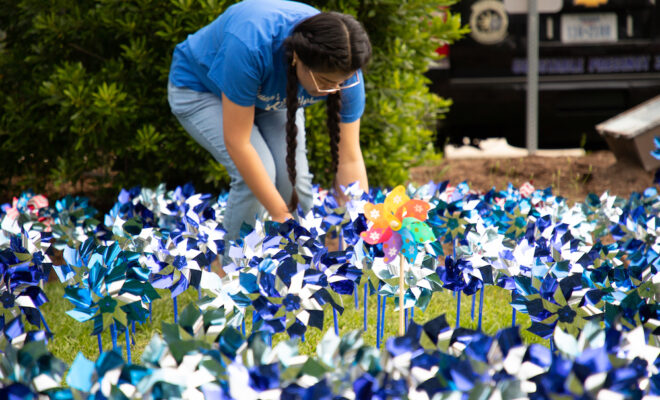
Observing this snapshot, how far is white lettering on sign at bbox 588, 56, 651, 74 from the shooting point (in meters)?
5.01

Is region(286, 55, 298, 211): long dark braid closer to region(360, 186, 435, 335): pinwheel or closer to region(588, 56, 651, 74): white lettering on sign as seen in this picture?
region(360, 186, 435, 335): pinwheel

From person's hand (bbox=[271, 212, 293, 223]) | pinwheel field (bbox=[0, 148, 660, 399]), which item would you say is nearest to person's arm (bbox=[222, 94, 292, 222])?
person's hand (bbox=[271, 212, 293, 223])

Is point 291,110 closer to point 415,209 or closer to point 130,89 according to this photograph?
point 415,209

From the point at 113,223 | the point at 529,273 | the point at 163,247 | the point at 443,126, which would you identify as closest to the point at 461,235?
the point at 529,273

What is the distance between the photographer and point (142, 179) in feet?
11.4

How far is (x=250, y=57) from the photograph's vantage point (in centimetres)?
211

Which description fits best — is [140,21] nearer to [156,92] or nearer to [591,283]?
[156,92]

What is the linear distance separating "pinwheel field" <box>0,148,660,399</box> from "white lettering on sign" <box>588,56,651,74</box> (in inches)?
85.9

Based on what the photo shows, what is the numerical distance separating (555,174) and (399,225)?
111 inches

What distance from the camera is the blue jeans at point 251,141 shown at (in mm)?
2467

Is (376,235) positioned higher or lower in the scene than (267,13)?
lower

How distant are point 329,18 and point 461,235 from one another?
3.35 ft

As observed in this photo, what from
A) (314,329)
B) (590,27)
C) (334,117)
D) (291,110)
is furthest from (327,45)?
(590,27)

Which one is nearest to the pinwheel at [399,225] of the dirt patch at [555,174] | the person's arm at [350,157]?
the person's arm at [350,157]
